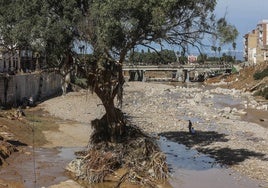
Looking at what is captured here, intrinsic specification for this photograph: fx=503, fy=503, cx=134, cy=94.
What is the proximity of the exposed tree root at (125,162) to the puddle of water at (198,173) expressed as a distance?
3.67 ft

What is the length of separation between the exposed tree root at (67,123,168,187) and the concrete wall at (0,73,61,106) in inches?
643

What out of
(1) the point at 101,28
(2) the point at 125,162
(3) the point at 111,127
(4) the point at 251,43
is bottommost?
(2) the point at 125,162

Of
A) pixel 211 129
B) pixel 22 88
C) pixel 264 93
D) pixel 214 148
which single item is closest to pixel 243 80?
pixel 264 93

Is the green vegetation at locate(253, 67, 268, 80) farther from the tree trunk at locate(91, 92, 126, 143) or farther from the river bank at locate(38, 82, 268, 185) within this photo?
the tree trunk at locate(91, 92, 126, 143)

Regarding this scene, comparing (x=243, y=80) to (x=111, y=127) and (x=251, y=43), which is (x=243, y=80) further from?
(x=111, y=127)

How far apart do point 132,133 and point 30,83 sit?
3512cm

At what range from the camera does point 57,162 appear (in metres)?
25.0

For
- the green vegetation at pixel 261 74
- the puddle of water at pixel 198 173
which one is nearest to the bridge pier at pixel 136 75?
the green vegetation at pixel 261 74

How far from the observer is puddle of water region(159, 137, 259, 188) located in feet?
72.7

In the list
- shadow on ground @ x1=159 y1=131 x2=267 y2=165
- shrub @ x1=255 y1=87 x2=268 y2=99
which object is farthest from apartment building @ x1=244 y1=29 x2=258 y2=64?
shadow on ground @ x1=159 y1=131 x2=267 y2=165

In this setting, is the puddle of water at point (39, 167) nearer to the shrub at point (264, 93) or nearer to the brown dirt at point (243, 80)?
the shrub at point (264, 93)

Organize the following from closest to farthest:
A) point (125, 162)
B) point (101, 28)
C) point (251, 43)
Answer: point (101, 28)
point (125, 162)
point (251, 43)

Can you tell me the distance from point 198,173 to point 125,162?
429 centimetres

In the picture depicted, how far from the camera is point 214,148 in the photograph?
1214 inches
